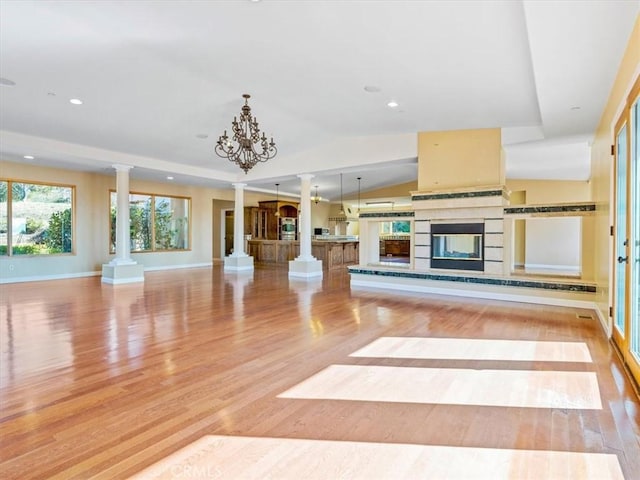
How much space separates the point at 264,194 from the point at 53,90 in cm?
892

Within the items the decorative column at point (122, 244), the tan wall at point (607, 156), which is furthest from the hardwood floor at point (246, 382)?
the decorative column at point (122, 244)

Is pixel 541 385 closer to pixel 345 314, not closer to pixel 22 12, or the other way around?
pixel 345 314

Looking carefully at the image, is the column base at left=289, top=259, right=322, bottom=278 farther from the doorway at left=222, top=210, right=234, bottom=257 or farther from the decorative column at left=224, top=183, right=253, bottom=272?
the doorway at left=222, top=210, right=234, bottom=257

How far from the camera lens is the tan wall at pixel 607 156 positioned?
2.92m

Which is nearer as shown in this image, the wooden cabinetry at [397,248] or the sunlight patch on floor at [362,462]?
the sunlight patch on floor at [362,462]

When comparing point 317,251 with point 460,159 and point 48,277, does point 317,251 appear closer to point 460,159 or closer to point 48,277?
point 460,159

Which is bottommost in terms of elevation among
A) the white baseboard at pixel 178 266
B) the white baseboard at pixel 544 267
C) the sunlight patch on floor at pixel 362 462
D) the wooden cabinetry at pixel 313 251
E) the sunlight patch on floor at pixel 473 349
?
the sunlight patch on floor at pixel 362 462

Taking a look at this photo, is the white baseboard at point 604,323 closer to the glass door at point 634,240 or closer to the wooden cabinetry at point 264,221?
the glass door at point 634,240

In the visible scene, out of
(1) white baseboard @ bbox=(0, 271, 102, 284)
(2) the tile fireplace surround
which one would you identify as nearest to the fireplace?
(2) the tile fireplace surround

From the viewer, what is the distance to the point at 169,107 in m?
6.21

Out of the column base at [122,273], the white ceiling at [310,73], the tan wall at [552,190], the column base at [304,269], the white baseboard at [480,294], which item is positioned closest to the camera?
the white ceiling at [310,73]

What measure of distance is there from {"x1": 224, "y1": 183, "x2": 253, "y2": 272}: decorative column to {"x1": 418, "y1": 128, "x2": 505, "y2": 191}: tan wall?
5.56 meters

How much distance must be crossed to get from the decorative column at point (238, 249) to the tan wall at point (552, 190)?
743cm

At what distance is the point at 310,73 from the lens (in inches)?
187
